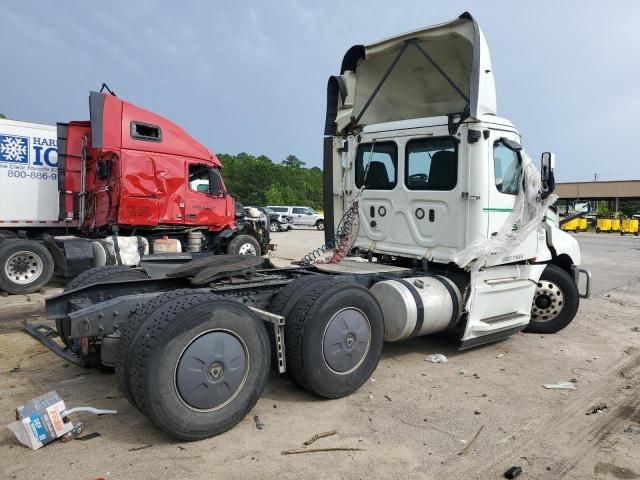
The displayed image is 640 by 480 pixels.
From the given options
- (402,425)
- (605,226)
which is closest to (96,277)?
(402,425)

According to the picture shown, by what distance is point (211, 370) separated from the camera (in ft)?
11.1

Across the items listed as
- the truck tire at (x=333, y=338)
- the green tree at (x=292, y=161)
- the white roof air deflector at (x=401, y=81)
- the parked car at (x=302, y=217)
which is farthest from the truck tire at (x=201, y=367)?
the green tree at (x=292, y=161)

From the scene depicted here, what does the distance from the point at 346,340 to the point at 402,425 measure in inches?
32.2

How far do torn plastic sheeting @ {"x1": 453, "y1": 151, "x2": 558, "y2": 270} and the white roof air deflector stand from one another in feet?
3.88

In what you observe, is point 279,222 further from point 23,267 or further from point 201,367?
point 201,367

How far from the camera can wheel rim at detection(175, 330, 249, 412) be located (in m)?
3.26

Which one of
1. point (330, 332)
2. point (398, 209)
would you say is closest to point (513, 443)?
point (330, 332)

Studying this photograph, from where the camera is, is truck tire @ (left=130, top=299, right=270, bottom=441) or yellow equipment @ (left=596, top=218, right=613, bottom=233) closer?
truck tire @ (left=130, top=299, right=270, bottom=441)

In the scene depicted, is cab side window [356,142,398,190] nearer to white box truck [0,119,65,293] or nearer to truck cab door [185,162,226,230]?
truck cab door [185,162,226,230]

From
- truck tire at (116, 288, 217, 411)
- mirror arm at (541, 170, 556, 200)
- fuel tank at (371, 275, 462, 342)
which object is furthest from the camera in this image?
mirror arm at (541, 170, 556, 200)

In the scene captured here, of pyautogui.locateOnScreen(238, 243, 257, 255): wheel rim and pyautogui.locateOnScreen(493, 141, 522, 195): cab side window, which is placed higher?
pyautogui.locateOnScreen(493, 141, 522, 195): cab side window

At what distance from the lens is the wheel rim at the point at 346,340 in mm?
4078

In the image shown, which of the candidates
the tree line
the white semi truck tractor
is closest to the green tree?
the tree line

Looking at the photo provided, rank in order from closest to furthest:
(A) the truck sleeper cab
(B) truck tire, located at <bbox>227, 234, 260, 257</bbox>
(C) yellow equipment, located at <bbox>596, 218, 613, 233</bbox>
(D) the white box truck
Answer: (D) the white box truck
(A) the truck sleeper cab
(B) truck tire, located at <bbox>227, 234, 260, 257</bbox>
(C) yellow equipment, located at <bbox>596, 218, 613, 233</bbox>
